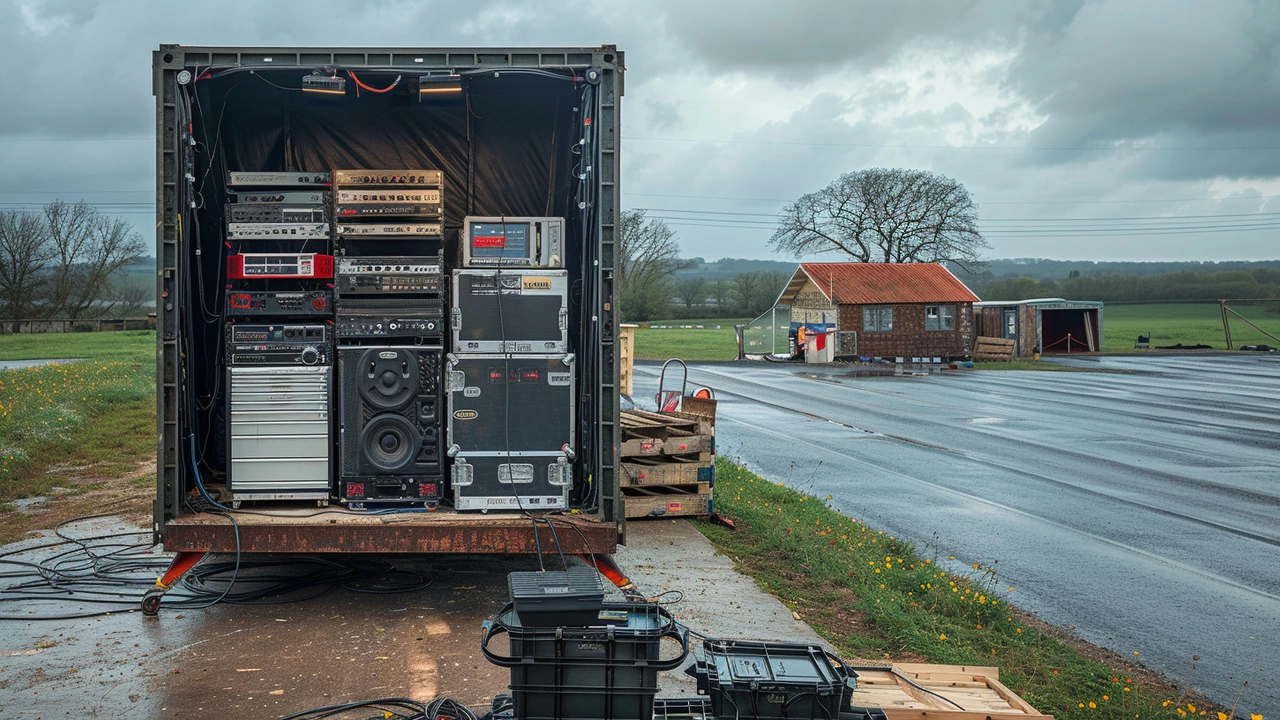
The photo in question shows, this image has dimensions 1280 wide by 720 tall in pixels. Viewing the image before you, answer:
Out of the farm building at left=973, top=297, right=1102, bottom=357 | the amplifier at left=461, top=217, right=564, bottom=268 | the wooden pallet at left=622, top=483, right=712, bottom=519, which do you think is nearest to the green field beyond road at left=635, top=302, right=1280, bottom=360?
the farm building at left=973, top=297, right=1102, bottom=357

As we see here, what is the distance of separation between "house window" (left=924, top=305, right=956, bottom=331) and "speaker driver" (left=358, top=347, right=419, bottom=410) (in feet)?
131

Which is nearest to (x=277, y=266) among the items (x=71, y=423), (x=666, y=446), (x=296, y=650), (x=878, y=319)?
(x=296, y=650)

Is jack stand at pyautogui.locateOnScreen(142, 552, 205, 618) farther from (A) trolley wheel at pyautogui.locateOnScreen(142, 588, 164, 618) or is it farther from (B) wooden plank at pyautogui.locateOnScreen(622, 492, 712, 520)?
(B) wooden plank at pyautogui.locateOnScreen(622, 492, 712, 520)

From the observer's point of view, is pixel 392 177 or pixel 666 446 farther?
pixel 666 446

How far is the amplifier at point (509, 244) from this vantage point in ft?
25.0

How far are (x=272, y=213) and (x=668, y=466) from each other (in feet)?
14.6

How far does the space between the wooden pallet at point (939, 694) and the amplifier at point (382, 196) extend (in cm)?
459

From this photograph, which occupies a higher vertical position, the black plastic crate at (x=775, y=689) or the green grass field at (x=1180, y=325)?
the green grass field at (x=1180, y=325)

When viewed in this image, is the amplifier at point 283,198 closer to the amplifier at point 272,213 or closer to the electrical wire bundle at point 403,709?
the amplifier at point 272,213

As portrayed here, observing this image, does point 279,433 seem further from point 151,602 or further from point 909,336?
point 909,336

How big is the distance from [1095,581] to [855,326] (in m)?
35.9

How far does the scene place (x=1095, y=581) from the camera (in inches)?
330

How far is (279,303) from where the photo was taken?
7.38 m

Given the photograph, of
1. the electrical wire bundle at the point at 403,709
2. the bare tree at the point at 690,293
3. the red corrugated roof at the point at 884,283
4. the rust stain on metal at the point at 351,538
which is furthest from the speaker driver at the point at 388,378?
the bare tree at the point at 690,293
